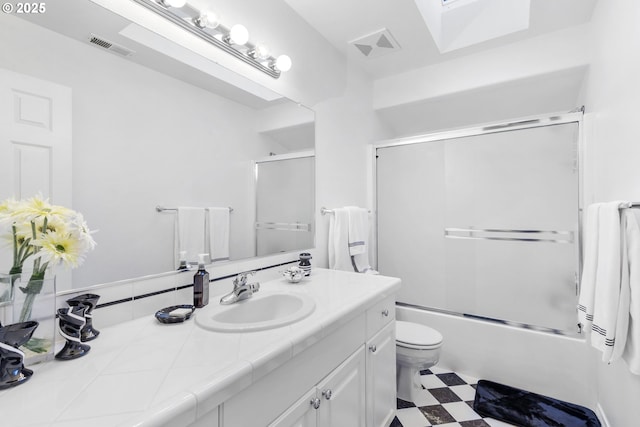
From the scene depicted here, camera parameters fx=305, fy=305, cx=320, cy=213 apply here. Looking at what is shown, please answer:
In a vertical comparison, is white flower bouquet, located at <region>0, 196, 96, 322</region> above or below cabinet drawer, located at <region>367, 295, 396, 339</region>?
above

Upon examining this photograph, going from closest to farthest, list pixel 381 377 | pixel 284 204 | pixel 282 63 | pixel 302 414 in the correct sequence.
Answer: pixel 302 414 → pixel 381 377 → pixel 282 63 → pixel 284 204

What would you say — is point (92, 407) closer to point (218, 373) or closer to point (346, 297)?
point (218, 373)

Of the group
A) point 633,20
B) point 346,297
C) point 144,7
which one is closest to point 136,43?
point 144,7

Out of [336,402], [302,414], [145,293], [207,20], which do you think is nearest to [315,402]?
[302,414]

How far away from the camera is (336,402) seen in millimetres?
1155

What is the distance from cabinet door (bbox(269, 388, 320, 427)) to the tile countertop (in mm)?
177

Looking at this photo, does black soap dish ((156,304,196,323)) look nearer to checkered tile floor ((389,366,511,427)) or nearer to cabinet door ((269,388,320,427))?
cabinet door ((269,388,320,427))

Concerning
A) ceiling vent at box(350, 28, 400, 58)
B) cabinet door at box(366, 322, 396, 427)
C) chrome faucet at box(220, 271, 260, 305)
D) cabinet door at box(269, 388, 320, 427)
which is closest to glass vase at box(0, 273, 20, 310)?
chrome faucet at box(220, 271, 260, 305)

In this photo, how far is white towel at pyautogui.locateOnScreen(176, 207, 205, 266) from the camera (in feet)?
4.14

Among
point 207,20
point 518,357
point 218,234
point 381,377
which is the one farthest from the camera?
point 518,357

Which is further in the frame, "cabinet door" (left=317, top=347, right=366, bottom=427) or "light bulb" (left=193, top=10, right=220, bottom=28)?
"light bulb" (left=193, top=10, right=220, bottom=28)

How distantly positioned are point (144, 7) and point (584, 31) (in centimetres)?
256

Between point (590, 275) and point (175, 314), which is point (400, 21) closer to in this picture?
point (590, 275)

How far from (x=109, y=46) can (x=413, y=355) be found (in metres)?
2.11
